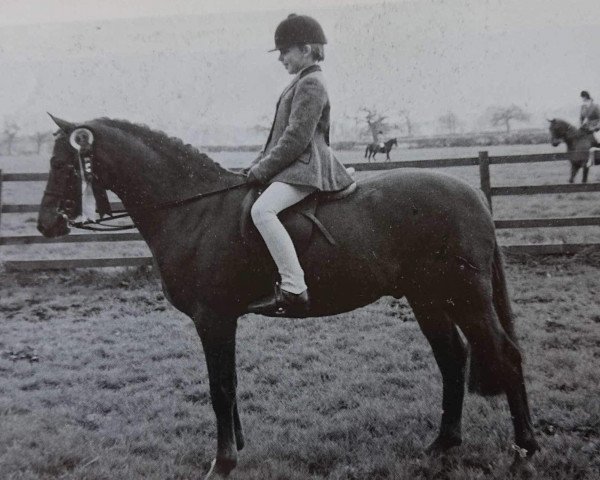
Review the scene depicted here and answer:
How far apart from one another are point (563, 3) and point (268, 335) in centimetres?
591

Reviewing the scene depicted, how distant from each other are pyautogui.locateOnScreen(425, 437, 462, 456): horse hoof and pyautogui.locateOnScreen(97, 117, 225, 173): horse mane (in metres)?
2.64

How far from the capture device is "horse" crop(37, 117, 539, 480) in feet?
11.4

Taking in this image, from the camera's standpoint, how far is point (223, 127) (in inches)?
405

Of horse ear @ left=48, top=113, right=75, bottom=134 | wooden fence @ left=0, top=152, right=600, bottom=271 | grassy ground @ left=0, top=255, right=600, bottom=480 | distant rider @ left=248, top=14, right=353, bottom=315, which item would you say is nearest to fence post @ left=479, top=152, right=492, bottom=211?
wooden fence @ left=0, top=152, right=600, bottom=271

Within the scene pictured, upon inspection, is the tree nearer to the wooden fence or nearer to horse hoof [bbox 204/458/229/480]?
the wooden fence

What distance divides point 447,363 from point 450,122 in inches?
525

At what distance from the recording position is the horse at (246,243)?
137 inches

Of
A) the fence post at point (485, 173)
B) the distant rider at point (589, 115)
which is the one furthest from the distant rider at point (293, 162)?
the distant rider at point (589, 115)

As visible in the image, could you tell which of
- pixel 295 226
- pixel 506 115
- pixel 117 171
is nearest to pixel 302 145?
pixel 295 226

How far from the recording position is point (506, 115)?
53.9ft

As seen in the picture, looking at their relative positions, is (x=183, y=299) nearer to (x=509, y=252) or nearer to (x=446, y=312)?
(x=446, y=312)

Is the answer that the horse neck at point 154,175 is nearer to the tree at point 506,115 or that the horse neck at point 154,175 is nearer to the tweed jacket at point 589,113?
the tweed jacket at point 589,113

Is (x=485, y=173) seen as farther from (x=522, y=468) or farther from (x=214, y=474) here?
(x=214, y=474)

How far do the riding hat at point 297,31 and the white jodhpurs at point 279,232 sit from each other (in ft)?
3.23
